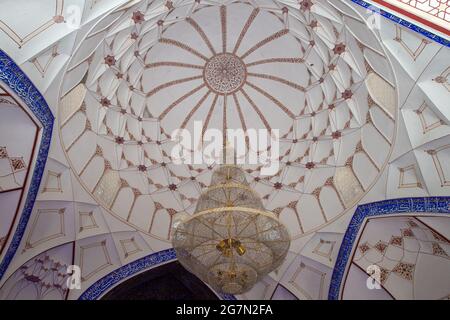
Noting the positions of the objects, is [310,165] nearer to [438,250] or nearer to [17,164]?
[438,250]

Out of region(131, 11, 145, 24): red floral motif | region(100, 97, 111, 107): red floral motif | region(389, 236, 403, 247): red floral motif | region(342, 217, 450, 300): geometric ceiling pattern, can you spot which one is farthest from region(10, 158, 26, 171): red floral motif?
region(389, 236, 403, 247): red floral motif

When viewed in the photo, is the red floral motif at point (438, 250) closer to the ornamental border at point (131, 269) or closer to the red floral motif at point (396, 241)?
the red floral motif at point (396, 241)

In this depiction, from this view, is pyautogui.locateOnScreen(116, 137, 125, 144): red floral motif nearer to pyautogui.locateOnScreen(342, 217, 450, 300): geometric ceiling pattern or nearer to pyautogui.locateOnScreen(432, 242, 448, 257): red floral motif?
pyautogui.locateOnScreen(342, 217, 450, 300): geometric ceiling pattern

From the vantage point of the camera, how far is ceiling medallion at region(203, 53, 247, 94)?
9.47m

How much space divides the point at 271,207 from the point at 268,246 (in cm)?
406

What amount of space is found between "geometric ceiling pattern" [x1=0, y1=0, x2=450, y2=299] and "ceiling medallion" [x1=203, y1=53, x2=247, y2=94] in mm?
24

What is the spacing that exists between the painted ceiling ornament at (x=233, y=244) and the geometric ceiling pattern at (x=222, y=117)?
2927 mm

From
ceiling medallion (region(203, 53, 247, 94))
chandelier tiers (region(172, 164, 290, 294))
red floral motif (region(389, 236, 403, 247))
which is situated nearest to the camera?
chandelier tiers (region(172, 164, 290, 294))

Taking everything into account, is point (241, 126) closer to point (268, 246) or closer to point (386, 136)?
point (386, 136)

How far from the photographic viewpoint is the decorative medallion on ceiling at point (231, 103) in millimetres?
7648

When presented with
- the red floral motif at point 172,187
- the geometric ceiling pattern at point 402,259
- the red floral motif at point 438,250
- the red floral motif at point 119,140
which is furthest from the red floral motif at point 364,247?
the red floral motif at point 119,140

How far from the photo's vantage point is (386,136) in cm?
776

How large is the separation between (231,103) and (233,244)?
4.70 m
